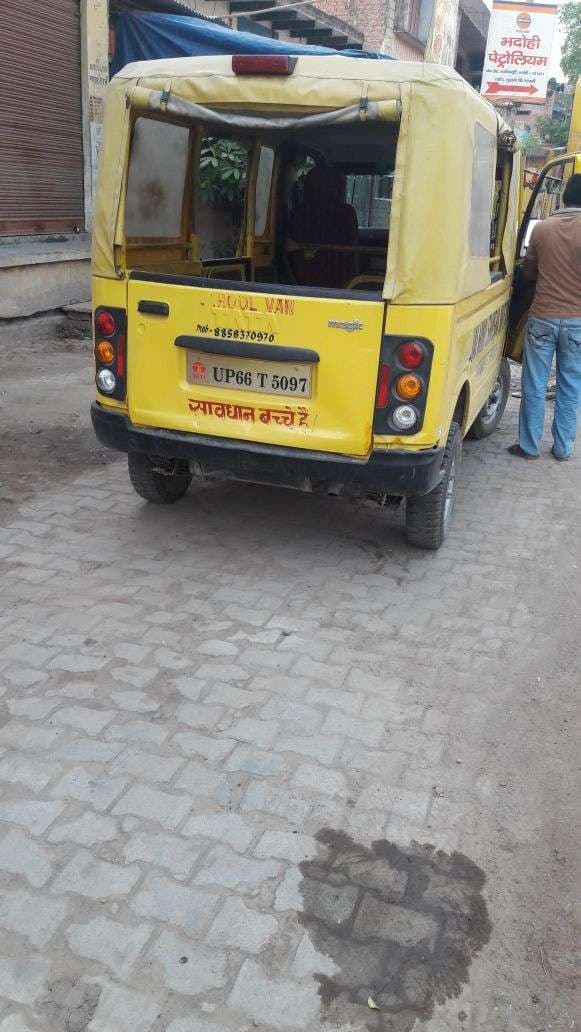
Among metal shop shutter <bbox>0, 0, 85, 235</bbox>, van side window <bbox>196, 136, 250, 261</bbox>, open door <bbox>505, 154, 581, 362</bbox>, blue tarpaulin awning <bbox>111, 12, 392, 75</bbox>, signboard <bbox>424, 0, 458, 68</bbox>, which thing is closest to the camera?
van side window <bbox>196, 136, 250, 261</bbox>

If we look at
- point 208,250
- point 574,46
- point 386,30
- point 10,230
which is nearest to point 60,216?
point 10,230

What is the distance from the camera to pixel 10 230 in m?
9.49

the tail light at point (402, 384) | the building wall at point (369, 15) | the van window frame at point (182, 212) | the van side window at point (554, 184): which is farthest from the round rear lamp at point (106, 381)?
the building wall at point (369, 15)

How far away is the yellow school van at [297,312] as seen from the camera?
3.57 metres

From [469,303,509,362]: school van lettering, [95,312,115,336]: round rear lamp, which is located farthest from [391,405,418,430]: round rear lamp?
[95,312,115,336]: round rear lamp

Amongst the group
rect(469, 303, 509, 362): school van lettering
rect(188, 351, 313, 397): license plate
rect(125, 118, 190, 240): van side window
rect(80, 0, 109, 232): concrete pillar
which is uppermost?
rect(80, 0, 109, 232): concrete pillar

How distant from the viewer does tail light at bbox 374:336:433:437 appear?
3682 mm

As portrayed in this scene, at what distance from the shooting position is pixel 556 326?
6199 mm

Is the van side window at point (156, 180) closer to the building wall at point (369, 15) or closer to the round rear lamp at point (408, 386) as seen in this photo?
the round rear lamp at point (408, 386)

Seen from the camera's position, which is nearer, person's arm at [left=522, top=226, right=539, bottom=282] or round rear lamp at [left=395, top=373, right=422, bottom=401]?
round rear lamp at [left=395, top=373, right=422, bottom=401]

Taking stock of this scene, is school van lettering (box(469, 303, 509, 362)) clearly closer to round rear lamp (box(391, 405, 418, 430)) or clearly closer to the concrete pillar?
round rear lamp (box(391, 405, 418, 430))

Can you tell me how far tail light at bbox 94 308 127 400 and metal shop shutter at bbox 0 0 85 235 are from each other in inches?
240

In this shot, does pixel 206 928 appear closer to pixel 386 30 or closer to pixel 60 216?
pixel 60 216

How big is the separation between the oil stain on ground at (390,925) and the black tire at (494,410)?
194 inches
